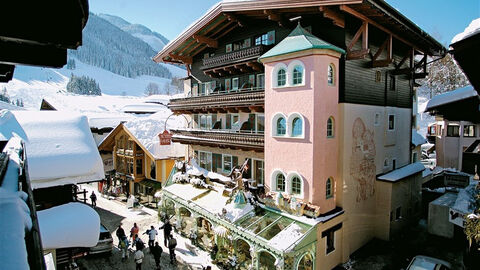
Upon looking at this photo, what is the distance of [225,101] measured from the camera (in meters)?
18.4

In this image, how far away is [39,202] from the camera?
41.0 feet

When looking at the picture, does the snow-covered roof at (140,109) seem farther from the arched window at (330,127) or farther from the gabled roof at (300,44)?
the arched window at (330,127)

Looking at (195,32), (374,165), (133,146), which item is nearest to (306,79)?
(374,165)

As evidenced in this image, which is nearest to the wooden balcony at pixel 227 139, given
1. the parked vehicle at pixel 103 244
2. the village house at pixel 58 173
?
the village house at pixel 58 173

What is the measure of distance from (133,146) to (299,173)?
67.4ft

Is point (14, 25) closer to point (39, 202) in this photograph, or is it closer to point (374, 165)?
point (39, 202)

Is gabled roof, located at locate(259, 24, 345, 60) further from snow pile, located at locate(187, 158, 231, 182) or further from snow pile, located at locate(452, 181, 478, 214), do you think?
snow pile, located at locate(452, 181, 478, 214)

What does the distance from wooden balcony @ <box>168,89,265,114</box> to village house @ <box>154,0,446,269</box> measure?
99 mm

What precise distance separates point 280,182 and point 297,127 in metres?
3.35

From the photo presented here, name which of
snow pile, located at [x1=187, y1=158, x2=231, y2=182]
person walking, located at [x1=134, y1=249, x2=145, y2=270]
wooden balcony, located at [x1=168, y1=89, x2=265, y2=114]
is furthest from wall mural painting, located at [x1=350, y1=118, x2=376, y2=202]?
person walking, located at [x1=134, y1=249, x2=145, y2=270]

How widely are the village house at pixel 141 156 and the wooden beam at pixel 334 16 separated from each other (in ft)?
56.5

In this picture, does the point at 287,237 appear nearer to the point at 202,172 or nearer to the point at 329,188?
the point at 329,188

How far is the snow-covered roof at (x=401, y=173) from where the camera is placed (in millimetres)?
17828

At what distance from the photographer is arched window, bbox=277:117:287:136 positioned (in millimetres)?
15220
